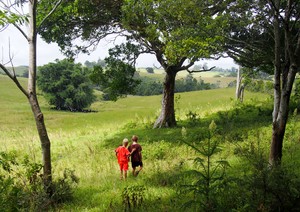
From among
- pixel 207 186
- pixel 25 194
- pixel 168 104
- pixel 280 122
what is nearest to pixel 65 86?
pixel 168 104

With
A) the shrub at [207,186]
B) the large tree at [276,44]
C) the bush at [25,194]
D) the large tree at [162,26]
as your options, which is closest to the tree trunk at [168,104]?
→ the large tree at [162,26]

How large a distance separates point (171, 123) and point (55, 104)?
62.0 metres

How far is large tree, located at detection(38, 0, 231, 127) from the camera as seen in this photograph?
1037 cm

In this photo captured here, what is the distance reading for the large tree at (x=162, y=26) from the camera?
1037 centimetres

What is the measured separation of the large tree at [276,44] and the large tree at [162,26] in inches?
36.5

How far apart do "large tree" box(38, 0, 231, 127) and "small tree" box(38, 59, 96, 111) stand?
181 ft

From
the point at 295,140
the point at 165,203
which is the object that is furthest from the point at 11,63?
the point at 295,140

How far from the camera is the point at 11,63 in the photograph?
6422 millimetres

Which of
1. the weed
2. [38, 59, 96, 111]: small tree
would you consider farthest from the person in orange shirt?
[38, 59, 96, 111]: small tree

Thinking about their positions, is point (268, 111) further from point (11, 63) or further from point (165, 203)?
point (11, 63)

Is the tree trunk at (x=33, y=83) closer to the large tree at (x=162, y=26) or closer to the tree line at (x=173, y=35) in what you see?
the tree line at (x=173, y=35)

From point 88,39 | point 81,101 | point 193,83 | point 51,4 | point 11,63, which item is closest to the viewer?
point 11,63

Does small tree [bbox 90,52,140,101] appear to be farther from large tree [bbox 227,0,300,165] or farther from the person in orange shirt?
the person in orange shirt

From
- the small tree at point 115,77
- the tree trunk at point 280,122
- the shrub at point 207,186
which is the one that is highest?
the small tree at point 115,77
